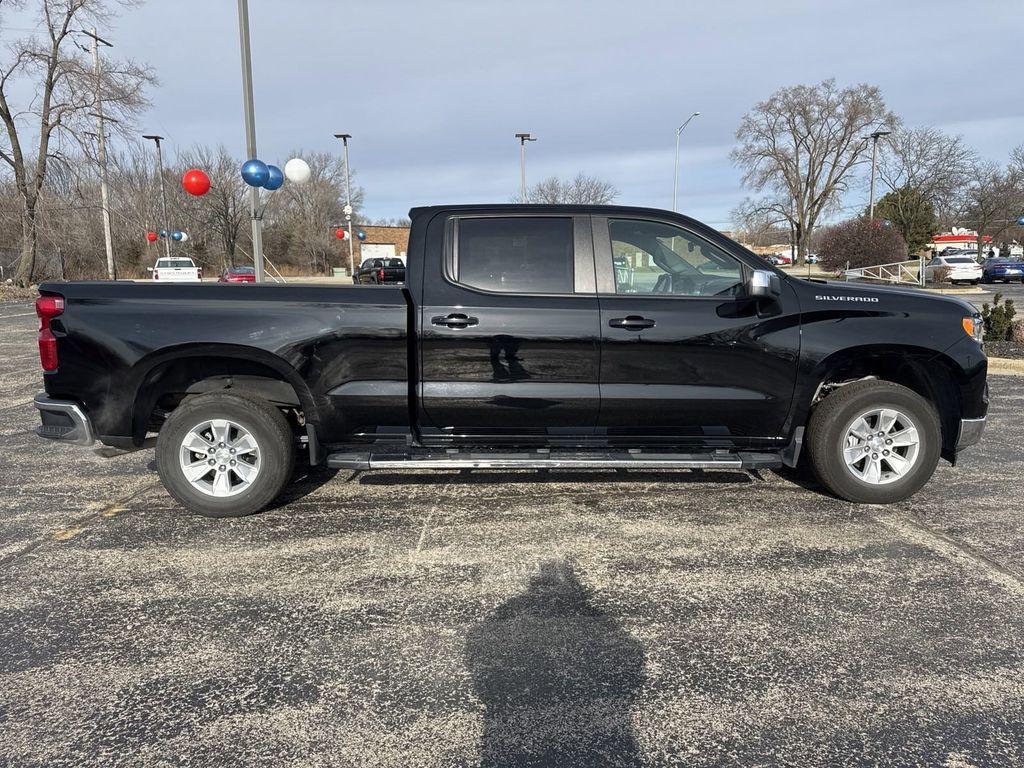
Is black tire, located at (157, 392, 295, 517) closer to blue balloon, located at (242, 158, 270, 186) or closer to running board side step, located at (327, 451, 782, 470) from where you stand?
running board side step, located at (327, 451, 782, 470)

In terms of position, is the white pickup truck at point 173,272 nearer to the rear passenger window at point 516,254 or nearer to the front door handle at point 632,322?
the rear passenger window at point 516,254

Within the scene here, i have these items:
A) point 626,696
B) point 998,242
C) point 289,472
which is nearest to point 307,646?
point 626,696

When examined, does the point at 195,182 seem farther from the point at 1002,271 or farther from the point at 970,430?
→ the point at 1002,271

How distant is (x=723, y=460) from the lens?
14.1 feet

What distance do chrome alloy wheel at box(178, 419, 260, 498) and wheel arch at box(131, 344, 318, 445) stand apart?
12.9 inches

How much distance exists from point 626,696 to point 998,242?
7471cm

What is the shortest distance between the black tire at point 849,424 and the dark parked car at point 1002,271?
126 feet

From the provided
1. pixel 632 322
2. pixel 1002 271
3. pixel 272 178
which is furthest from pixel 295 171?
pixel 1002 271

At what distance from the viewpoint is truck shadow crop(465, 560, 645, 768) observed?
226cm

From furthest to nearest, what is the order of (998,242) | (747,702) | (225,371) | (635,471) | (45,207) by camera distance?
(998,242) < (45,207) < (635,471) < (225,371) < (747,702)

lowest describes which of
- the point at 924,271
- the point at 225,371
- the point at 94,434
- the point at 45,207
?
the point at 94,434

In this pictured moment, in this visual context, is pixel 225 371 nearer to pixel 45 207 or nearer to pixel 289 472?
pixel 289 472

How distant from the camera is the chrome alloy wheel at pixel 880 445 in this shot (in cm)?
438

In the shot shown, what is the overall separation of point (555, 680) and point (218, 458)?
273cm
